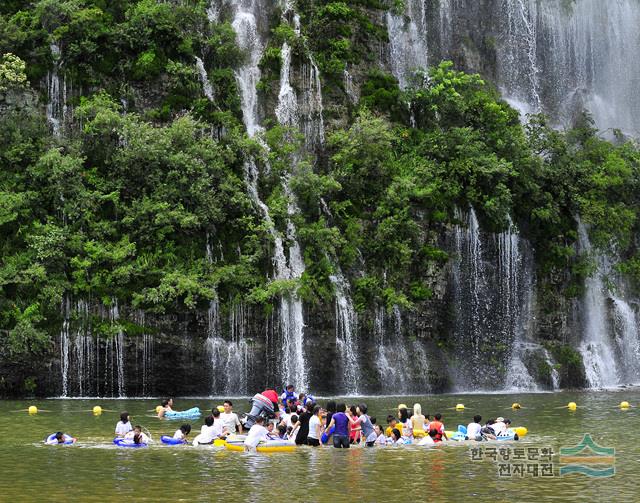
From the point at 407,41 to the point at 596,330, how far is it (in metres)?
17.4

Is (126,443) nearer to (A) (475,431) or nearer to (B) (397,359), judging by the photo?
(A) (475,431)

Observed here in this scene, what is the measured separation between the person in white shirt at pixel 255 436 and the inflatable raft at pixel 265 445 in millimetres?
117

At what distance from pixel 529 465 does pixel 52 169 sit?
25673 mm

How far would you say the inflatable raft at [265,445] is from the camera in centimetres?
2189

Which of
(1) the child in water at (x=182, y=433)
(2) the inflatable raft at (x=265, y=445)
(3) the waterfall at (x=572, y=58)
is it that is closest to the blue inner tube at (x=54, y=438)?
(1) the child in water at (x=182, y=433)

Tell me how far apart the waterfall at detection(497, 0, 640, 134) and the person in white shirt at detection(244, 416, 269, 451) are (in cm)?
3595

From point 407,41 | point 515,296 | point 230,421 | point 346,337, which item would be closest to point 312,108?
point 407,41

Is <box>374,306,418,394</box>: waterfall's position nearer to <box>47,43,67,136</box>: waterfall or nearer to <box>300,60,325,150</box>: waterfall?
<box>300,60,325,150</box>: waterfall

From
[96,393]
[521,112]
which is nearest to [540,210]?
[521,112]

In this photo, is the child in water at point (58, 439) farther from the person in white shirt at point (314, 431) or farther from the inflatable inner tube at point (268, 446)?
the person in white shirt at point (314, 431)

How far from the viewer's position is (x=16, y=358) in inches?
1423

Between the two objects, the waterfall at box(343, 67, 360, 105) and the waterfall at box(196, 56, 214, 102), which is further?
the waterfall at box(343, 67, 360, 105)

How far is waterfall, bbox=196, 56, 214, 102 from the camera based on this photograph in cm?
4447

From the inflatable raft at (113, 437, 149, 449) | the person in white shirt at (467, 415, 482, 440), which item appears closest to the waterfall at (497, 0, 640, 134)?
the person in white shirt at (467, 415, 482, 440)
